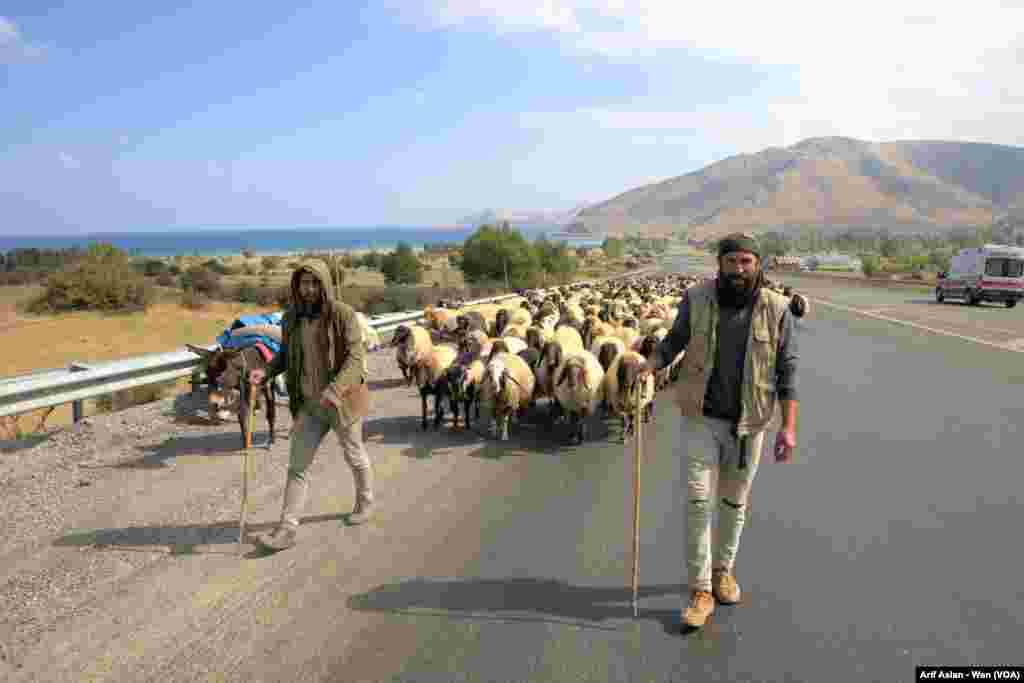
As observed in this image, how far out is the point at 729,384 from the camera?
160 inches

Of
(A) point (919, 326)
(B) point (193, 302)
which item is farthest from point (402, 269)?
(A) point (919, 326)

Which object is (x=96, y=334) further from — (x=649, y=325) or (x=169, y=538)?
(x=169, y=538)

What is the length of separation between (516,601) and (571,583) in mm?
445

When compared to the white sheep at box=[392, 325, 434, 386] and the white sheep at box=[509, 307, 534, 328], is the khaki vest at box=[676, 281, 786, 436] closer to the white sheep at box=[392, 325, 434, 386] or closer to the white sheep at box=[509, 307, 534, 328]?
the white sheep at box=[392, 325, 434, 386]

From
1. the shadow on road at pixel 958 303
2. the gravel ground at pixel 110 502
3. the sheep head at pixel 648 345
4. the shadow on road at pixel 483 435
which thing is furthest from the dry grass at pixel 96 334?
the shadow on road at pixel 958 303

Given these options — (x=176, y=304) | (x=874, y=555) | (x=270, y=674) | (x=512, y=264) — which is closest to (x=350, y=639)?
(x=270, y=674)

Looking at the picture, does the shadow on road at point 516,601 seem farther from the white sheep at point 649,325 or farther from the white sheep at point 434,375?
the white sheep at point 649,325

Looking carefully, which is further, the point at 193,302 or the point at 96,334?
the point at 193,302

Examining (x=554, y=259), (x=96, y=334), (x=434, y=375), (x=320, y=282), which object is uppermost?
(x=554, y=259)

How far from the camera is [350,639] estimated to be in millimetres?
3898

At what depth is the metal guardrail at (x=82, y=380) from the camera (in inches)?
292

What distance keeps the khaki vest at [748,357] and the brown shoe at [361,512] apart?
2.91 m

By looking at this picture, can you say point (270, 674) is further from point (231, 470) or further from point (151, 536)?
point (231, 470)

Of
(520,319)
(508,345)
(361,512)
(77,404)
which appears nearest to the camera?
(361,512)
